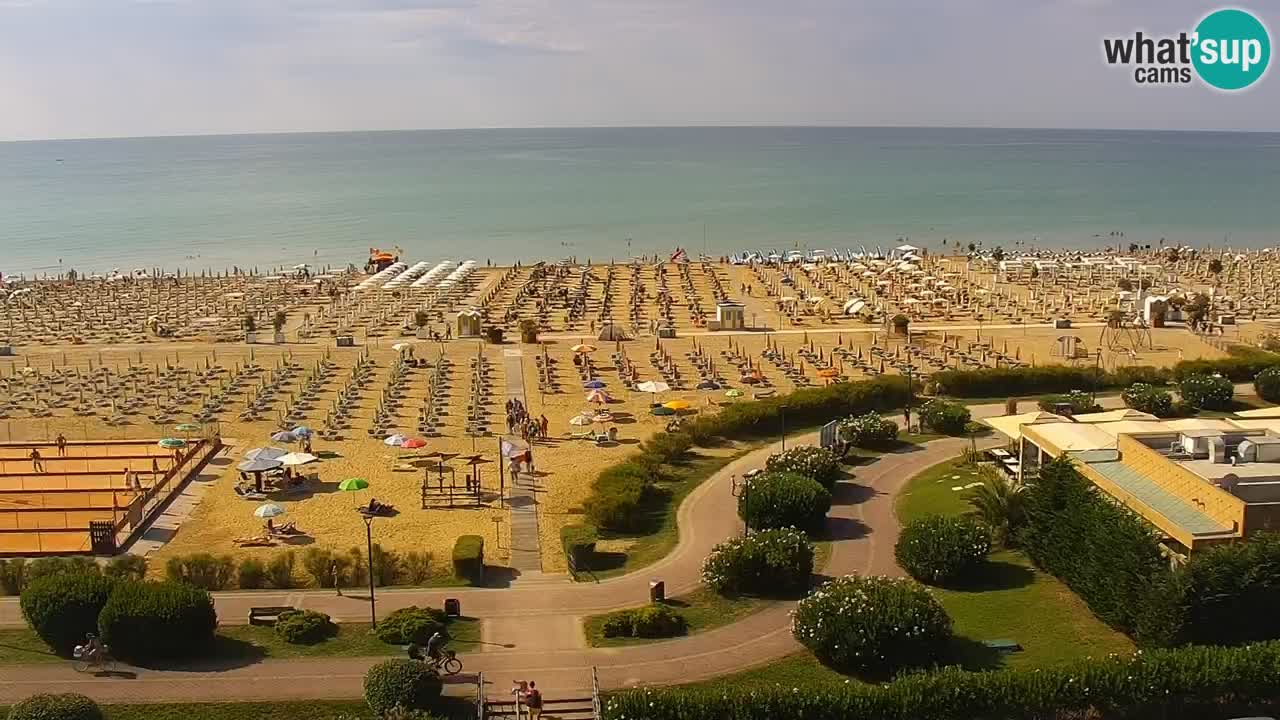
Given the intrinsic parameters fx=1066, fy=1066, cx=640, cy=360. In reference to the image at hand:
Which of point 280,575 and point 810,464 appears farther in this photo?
point 810,464

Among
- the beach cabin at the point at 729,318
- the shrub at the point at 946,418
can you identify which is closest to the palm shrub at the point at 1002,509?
the shrub at the point at 946,418

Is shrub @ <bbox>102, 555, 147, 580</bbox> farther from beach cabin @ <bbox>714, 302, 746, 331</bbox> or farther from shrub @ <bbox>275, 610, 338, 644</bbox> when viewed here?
beach cabin @ <bbox>714, 302, 746, 331</bbox>

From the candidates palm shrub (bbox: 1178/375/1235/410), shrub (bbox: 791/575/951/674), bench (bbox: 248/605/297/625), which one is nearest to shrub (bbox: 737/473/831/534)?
shrub (bbox: 791/575/951/674)

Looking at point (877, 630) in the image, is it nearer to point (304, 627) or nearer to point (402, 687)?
point (402, 687)

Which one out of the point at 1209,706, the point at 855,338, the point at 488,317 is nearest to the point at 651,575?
the point at 1209,706

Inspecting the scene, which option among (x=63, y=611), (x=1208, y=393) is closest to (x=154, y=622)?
(x=63, y=611)

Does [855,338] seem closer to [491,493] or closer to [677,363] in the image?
[677,363]
